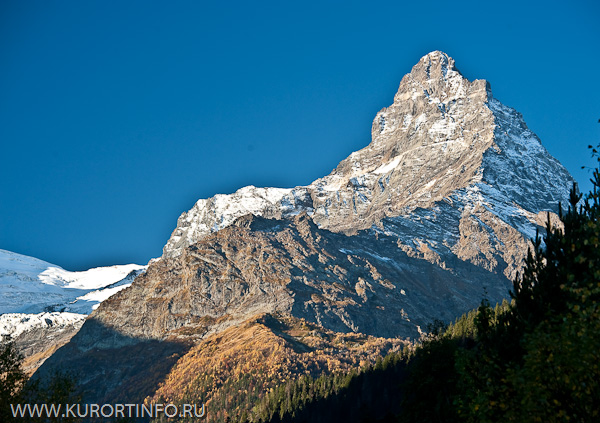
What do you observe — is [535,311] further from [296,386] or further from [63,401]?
[296,386]

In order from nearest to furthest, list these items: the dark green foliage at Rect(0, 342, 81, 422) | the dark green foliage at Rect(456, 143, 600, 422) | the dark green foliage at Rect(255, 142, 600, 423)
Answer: the dark green foliage at Rect(456, 143, 600, 422) < the dark green foliage at Rect(255, 142, 600, 423) < the dark green foliage at Rect(0, 342, 81, 422)

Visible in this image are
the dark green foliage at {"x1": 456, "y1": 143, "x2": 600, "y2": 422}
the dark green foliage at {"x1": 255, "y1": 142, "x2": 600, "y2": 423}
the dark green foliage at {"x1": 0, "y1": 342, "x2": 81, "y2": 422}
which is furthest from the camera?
the dark green foliage at {"x1": 0, "y1": 342, "x2": 81, "y2": 422}

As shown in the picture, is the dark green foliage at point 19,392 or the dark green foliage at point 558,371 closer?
the dark green foliage at point 558,371

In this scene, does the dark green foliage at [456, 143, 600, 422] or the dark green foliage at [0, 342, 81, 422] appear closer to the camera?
the dark green foliage at [456, 143, 600, 422]

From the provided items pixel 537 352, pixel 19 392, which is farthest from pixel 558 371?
pixel 19 392

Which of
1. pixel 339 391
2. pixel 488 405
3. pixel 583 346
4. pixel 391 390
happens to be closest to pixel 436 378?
pixel 488 405

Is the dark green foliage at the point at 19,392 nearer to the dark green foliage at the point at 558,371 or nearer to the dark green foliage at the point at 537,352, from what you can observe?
the dark green foliage at the point at 537,352

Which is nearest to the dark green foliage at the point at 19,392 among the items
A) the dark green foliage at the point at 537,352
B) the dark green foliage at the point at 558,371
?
the dark green foliage at the point at 537,352

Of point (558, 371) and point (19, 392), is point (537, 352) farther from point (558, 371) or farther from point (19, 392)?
point (19, 392)

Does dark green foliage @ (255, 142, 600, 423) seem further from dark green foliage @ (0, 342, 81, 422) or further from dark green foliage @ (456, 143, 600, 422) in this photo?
dark green foliage @ (0, 342, 81, 422)

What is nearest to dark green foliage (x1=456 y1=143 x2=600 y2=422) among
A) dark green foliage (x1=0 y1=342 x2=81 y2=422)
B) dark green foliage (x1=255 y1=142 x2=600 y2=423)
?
dark green foliage (x1=255 y1=142 x2=600 y2=423)

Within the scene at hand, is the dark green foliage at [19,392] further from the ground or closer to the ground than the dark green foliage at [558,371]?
closer to the ground

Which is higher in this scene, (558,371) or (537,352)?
(537,352)

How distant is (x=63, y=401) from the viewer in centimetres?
5912
